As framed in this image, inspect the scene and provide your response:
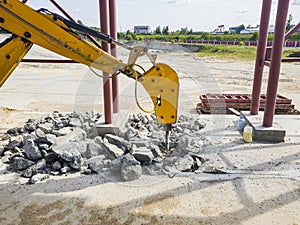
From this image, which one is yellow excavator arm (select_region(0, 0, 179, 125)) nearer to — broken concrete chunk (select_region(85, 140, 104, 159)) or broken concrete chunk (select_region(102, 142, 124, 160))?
broken concrete chunk (select_region(102, 142, 124, 160))

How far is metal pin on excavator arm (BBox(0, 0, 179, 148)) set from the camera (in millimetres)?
2447

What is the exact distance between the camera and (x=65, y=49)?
265 cm

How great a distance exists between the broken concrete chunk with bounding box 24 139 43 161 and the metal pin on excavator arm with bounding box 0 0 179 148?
1.31 m

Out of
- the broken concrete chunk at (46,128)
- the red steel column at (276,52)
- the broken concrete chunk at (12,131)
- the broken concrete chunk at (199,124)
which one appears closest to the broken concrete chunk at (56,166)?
the broken concrete chunk at (46,128)

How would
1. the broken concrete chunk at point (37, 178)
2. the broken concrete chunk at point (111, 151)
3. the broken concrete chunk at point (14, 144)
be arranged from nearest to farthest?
the broken concrete chunk at point (37, 178) < the broken concrete chunk at point (111, 151) < the broken concrete chunk at point (14, 144)

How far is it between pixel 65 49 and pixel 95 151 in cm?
178

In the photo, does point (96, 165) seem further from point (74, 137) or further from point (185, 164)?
point (185, 164)

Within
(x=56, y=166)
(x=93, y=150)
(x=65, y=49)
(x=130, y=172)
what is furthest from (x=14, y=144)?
(x=65, y=49)

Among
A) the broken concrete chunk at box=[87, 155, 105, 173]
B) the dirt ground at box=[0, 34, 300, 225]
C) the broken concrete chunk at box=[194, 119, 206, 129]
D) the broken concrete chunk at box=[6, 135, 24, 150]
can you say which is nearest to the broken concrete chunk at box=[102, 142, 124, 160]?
the broken concrete chunk at box=[87, 155, 105, 173]

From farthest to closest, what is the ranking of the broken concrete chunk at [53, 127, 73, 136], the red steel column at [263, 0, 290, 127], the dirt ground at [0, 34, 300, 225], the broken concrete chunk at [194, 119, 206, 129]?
the broken concrete chunk at [194, 119, 206, 129] < the broken concrete chunk at [53, 127, 73, 136] < the red steel column at [263, 0, 290, 127] < the dirt ground at [0, 34, 300, 225]

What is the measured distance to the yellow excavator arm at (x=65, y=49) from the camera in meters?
2.45

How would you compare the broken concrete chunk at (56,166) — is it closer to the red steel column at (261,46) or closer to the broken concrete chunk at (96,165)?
the broken concrete chunk at (96,165)

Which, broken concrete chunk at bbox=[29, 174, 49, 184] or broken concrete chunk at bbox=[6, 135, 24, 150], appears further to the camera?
broken concrete chunk at bbox=[6, 135, 24, 150]

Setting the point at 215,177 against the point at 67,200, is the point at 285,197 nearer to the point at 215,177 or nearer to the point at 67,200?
the point at 215,177
